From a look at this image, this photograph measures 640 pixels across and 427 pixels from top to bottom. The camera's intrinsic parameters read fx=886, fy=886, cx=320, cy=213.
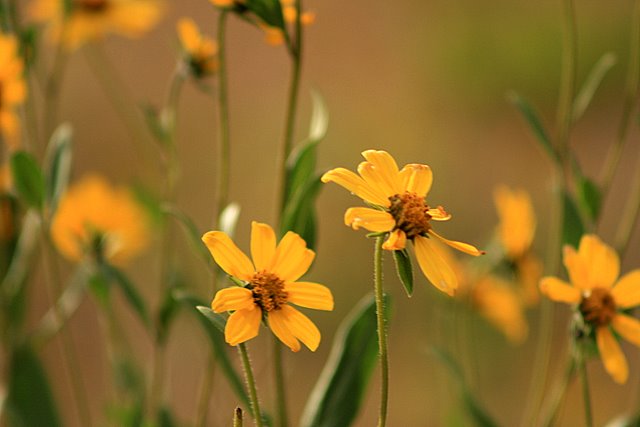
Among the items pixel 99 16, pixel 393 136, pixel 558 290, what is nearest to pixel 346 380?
pixel 558 290

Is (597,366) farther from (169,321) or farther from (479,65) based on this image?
(169,321)

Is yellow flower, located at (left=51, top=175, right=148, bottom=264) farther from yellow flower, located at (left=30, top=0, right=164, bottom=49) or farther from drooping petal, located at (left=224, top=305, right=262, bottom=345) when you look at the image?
drooping petal, located at (left=224, top=305, right=262, bottom=345)

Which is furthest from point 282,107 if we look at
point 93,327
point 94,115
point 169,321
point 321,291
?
point 321,291

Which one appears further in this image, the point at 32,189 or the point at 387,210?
the point at 32,189

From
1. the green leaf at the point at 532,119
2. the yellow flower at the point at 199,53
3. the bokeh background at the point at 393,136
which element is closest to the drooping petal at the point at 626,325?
the green leaf at the point at 532,119

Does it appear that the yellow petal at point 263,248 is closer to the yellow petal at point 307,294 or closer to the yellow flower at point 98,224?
the yellow petal at point 307,294
